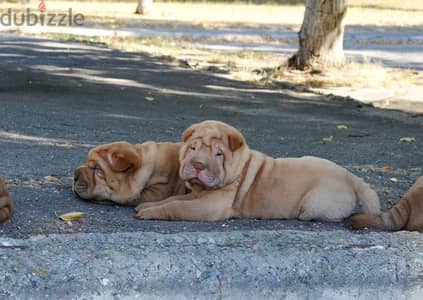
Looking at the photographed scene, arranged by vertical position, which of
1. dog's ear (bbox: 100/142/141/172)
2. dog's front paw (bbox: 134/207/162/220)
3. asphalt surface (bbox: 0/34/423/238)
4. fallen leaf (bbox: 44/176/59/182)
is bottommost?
asphalt surface (bbox: 0/34/423/238)

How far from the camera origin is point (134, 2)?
4922 cm

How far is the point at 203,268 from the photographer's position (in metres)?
4.86

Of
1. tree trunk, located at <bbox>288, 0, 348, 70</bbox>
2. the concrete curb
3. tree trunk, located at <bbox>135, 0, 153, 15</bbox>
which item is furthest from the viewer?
tree trunk, located at <bbox>135, 0, 153, 15</bbox>

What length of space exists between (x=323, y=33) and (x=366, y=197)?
1265 cm

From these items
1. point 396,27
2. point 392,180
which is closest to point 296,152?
point 392,180

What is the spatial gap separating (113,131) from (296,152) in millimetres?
2424

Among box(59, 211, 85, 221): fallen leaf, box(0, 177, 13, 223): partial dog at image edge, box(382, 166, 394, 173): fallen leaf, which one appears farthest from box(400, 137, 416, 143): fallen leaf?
box(0, 177, 13, 223): partial dog at image edge

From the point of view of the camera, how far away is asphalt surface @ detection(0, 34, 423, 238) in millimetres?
6598

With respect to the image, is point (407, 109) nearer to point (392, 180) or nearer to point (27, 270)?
point (392, 180)

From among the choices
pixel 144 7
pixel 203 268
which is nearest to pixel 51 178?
pixel 203 268

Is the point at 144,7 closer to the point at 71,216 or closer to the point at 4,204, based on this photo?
the point at 71,216

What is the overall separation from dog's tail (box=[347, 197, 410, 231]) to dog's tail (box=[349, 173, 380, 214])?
0.68ft

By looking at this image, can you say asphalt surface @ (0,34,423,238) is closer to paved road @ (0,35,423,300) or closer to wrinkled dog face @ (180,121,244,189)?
paved road @ (0,35,423,300)

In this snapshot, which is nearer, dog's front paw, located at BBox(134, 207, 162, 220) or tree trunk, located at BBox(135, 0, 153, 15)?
dog's front paw, located at BBox(134, 207, 162, 220)
